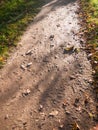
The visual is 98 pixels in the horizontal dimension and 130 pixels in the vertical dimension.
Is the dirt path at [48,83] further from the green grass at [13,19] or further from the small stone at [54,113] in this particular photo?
the green grass at [13,19]

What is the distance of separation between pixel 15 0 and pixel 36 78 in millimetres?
4948

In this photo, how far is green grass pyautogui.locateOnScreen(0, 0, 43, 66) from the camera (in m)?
6.76

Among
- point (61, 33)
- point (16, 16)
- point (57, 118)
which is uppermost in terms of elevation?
point (16, 16)

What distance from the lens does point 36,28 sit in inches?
295

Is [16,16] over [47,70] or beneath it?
over

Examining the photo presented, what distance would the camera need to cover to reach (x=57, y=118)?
14.1 feet

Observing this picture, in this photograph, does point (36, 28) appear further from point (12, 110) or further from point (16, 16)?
point (12, 110)

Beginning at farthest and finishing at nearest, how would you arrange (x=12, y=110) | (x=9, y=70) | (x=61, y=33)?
1. (x=61, y=33)
2. (x=9, y=70)
3. (x=12, y=110)

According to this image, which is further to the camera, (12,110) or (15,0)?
(15,0)

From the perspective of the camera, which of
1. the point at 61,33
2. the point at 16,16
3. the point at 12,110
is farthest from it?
the point at 16,16

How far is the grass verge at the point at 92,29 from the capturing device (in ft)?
17.7

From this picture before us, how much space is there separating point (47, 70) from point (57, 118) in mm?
1510

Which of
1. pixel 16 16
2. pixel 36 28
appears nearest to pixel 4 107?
pixel 36 28

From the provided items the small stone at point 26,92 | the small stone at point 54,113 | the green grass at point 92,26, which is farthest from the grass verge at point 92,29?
the small stone at point 26,92
